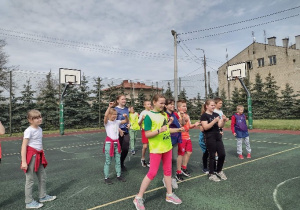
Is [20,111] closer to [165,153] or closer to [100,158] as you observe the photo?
[100,158]

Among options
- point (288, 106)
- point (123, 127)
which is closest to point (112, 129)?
point (123, 127)

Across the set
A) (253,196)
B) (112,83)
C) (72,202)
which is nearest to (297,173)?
(253,196)

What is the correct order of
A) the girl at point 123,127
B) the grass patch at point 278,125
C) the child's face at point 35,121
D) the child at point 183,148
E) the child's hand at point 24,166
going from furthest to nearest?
the grass patch at point 278,125 → the girl at point 123,127 → the child at point 183,148 → the child's face at point 35,121 → the child's hand at point 24,166

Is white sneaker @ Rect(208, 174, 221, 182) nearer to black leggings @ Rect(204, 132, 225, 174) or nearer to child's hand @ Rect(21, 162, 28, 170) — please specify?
black leggings @ Rect(204, 132, 225, 174)

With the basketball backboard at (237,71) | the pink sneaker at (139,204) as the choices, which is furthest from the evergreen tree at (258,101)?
the pink sneaker at (139,204)

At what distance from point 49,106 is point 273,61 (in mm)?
30116

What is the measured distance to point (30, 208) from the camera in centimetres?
343

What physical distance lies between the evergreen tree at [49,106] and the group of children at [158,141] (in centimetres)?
1616

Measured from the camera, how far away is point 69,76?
17.2 meters

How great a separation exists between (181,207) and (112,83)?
19.6 m

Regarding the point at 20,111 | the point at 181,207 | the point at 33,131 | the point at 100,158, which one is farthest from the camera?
the point at 20,111

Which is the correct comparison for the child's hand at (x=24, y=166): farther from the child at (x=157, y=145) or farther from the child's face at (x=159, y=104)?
the child's face at (x=159, y=104)

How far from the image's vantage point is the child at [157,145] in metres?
3.28

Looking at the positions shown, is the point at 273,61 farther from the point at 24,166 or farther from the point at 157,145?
the point at 24,166
